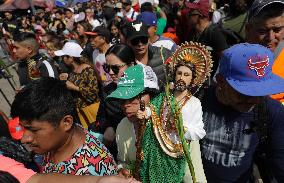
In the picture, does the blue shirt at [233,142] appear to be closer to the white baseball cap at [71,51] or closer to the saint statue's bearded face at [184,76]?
the saint statue's bearded face at [184,76]

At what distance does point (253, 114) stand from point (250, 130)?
90 mm

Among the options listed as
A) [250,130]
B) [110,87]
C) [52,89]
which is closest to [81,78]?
[110,87]

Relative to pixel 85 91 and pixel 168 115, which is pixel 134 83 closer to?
pixel 168 115

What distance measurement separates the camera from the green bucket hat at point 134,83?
7.22 ft

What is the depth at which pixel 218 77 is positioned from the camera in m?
1.91

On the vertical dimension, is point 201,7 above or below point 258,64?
below

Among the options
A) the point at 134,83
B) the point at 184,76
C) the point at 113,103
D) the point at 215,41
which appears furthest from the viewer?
the point at 215,41

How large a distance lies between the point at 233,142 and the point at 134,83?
0.73 m

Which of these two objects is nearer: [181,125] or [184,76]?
[181,125]

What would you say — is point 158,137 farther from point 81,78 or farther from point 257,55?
point 81,78

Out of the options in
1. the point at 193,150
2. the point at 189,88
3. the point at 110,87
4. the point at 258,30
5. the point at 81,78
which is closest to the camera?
the point at 193,150

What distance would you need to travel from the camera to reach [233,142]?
1.92 metres

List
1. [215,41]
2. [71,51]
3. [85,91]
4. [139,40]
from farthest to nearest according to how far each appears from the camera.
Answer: [71,51], [85,91], [215,41], [139,40]

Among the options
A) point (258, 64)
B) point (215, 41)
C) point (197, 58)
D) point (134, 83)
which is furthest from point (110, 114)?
point (215, 41)
